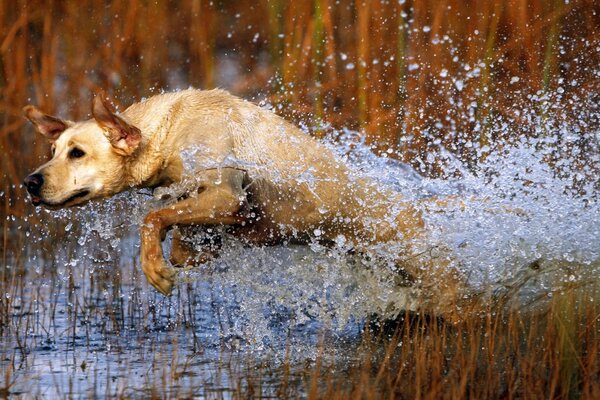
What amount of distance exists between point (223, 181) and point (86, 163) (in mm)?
708

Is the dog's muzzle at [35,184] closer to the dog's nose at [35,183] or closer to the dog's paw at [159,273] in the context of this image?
the dog's nose at [35,183]

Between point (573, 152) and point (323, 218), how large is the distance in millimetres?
3399

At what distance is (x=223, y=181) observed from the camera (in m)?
5.33

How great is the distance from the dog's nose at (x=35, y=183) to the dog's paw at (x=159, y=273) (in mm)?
644

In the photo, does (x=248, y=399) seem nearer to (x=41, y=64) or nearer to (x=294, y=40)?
(x=294, y=40)

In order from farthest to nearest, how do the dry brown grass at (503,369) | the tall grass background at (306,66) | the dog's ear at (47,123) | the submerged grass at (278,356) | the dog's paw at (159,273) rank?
the tall grass background at (306,66) → the dog's ear at (47,123) → the dog's paw at (159,273) → the submerged grass at (278,356) → the dry brown grass at (503,369)

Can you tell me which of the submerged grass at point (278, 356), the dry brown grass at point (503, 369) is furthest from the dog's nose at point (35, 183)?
the dry brown grass at point (503, 369)

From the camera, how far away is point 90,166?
17.5 feet

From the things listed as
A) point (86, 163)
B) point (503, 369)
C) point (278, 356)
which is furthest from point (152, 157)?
point (503, 369)

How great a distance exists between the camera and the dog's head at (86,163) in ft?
17.1

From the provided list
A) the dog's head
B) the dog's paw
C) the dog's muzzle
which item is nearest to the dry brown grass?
the dog's paw

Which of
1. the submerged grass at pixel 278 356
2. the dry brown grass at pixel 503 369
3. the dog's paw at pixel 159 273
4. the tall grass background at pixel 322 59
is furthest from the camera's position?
the tall grass background at pixel 322 59

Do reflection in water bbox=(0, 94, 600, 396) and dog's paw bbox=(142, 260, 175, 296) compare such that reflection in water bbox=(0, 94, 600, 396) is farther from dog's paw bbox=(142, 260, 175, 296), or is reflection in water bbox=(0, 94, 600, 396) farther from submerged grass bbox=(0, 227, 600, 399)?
dog's paw bbox=(142, 260, 175, 296)

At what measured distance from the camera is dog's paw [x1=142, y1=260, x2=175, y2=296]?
16.8 ft
